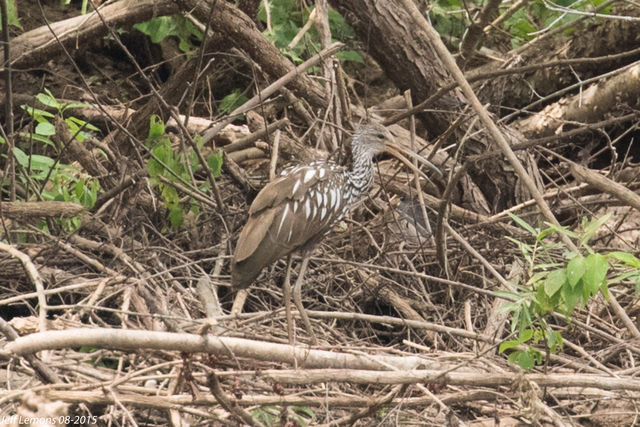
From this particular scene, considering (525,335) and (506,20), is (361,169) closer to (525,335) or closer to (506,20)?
(525,335)

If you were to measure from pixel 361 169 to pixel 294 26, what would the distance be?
6.36 ft

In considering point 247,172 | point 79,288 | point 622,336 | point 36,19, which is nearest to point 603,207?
point 622,336

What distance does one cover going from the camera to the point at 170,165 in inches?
189

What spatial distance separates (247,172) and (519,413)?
2781 mm

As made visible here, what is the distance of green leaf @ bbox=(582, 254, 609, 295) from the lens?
3029mm

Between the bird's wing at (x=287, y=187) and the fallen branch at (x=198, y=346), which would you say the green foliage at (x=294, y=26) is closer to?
the bird's wing at (x=287, y=187)

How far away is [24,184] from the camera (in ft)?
17.4

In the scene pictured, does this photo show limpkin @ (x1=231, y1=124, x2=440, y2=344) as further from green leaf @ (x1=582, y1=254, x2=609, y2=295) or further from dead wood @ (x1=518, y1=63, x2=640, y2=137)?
dead wood @ (x1=518, y1=63, x2=640, y2=137)

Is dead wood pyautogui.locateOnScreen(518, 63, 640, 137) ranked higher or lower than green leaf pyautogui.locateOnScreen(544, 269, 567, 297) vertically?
lower

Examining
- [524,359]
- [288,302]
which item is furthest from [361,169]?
[524,359]

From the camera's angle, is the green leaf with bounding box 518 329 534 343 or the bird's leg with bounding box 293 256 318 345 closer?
the green leaf with bounding box 518 329 534 343

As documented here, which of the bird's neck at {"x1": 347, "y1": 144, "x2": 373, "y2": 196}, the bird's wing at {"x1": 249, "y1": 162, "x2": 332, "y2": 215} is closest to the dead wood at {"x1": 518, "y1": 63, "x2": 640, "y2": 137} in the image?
the bird's neck at {"x1": 347, "y1": 144, "x2": 373, "y2": 196}

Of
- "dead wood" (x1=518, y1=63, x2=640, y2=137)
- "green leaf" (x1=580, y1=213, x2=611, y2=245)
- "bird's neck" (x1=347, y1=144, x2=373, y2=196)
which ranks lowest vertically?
→ "dead wood" (x1=518, y1=63, x2=640, y2=137)

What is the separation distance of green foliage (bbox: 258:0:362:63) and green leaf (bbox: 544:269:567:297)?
11.5 feet
